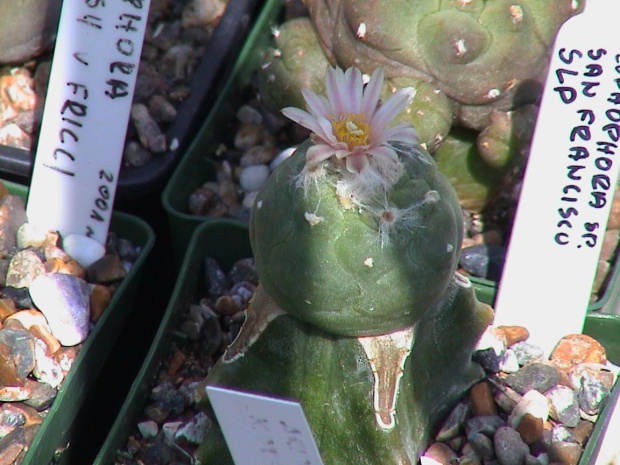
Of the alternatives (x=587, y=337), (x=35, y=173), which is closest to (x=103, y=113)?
(x=35, y=173)

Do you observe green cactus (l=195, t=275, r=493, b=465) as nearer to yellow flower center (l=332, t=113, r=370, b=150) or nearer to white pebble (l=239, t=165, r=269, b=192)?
yellow flower center (l=332, t=113, r=370, b=150)

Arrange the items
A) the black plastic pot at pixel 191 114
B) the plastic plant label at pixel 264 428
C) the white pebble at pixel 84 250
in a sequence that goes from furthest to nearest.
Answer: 1. the black plastic pot at pixel 191 114
2. the white pebble at pixel 84 250
3. the plastic plant label at pixel 264 428

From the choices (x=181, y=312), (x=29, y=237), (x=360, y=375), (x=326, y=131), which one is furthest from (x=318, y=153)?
(x=29, y=237)

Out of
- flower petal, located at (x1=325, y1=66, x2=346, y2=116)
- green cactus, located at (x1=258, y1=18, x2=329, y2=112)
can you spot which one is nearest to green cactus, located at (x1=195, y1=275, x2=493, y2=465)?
flower petal, located at (x1=325, y1=66, x2=346, y2=116)

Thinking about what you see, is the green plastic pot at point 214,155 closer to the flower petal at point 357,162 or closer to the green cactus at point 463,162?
the green cactus at point 463,162

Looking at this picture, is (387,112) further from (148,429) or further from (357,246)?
(148,429)

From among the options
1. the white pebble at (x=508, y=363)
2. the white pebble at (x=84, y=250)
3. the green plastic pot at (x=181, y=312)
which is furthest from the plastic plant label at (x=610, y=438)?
the white pebble at (x=84, y=250)
